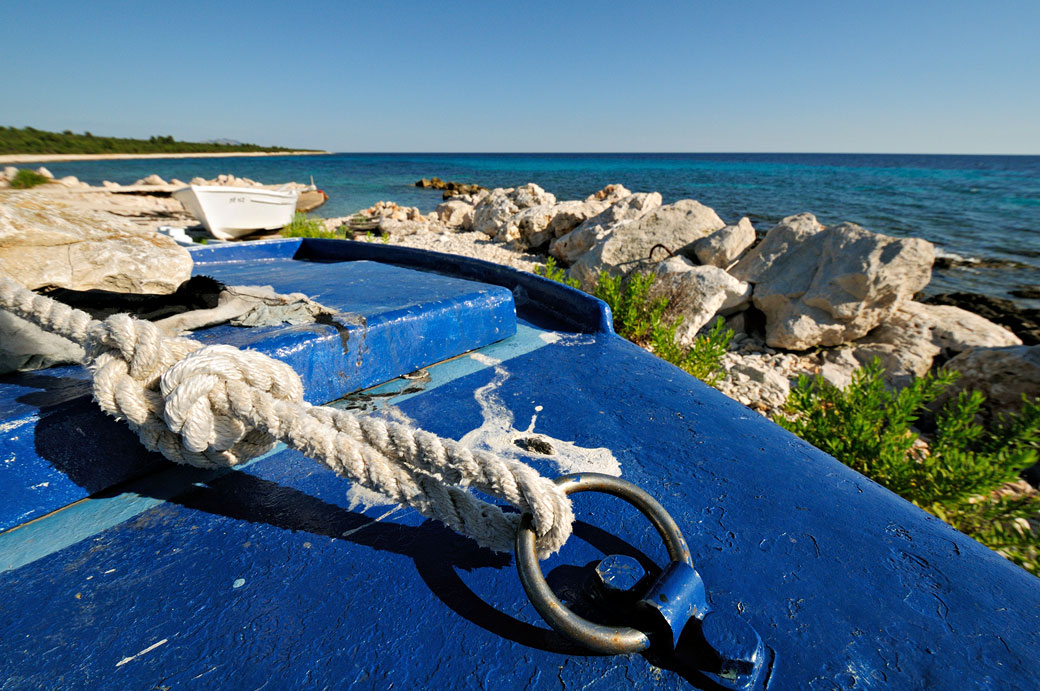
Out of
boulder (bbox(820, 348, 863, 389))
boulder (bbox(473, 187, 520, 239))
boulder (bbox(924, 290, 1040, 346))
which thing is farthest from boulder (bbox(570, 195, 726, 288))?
boulder (bbox(473, 187, 520, 239))

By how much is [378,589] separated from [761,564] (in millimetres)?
839

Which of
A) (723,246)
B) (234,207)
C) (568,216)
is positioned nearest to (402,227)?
(234,207)

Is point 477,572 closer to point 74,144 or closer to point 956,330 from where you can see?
point 956,330

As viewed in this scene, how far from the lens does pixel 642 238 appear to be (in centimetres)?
604

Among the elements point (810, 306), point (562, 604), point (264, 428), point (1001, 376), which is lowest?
point (1001, 376)

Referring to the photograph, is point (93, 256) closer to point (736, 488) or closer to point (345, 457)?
point (345, 457)

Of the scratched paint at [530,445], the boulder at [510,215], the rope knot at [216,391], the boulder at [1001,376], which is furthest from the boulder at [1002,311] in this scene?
the rope knot at [216,391]

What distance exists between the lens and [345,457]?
36.1 inches

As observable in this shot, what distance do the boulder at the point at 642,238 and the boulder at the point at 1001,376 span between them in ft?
10.5

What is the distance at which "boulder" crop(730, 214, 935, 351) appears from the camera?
4.41 meters

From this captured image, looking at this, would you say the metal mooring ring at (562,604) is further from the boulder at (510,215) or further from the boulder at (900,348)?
the boulder at (510,215)

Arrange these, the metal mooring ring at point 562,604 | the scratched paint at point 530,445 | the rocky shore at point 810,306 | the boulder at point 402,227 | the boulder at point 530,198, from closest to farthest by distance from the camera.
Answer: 1. the metal mooring ring at point 562,604
2. the scratched paint at point 530,445
3. the rocky shore at point 810,306
4. the boulder at point 402,227
5. the boulder at point 530,198

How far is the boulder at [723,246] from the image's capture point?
588 centimetres

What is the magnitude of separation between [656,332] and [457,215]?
11.0 metres
